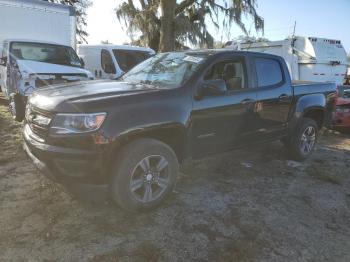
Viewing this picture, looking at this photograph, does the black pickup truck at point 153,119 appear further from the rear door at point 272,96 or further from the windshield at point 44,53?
the windshield at point 44,53

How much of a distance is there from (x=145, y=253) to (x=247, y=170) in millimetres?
2823

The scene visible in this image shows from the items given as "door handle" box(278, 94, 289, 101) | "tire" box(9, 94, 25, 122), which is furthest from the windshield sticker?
"tire" box(9, 94, 25, 122)

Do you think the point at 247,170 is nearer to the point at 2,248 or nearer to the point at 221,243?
the point at 221,243

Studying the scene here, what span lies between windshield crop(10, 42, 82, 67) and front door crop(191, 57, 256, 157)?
577 cm

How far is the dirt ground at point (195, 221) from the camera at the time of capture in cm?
335

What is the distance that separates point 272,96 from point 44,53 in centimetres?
630

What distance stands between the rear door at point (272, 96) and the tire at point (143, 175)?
Answer: 1692mm

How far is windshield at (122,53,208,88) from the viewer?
4582 mm

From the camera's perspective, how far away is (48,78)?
860 centimetres

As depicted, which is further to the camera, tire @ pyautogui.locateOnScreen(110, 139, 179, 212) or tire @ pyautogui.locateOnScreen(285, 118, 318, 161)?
tire @ pyautogui.locateOnScreen(285, 118, 318, 161)

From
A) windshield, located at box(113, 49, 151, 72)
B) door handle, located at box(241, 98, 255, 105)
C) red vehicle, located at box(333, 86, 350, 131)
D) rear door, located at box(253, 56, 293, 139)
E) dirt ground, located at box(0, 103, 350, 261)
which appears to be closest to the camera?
dirt ground, located at box(0, 103, 350, 261)

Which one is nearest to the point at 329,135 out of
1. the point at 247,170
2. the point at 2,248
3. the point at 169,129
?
the point at 247,170

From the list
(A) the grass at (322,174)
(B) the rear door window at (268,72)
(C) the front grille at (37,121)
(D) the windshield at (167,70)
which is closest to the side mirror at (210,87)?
(D) the windshield at (167,70)

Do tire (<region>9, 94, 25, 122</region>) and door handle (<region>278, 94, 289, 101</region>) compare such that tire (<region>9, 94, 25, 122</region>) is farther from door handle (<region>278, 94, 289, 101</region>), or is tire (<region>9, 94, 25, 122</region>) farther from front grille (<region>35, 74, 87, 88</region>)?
door handle (<region>278, 94, 289, 101</region>)
